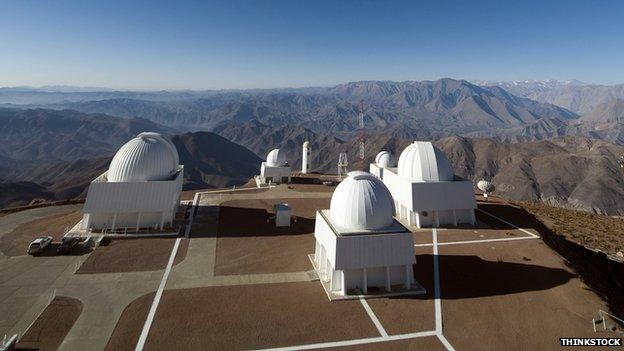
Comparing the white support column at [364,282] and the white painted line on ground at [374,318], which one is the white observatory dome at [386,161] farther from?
the white painted line on ground at [374,318]

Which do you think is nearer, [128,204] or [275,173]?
[128,204]

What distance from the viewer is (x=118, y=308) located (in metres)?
23.7

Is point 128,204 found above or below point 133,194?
below

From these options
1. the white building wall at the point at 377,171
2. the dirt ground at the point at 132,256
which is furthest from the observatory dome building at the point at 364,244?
the white building wall at the point at 377,171

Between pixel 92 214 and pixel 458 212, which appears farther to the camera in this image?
pixel 458 212

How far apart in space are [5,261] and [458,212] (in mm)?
43453

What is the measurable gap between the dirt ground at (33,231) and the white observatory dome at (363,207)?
28.3m

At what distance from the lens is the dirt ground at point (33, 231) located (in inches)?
1340

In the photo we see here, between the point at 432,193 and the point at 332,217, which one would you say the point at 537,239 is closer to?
the point at 432,193

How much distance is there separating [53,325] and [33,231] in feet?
74.2

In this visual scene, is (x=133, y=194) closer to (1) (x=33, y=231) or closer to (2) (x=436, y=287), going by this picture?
(1) (x=33, y=231)

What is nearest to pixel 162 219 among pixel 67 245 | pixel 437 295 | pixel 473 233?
pixel 67 245

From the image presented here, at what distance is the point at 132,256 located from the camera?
105 ft

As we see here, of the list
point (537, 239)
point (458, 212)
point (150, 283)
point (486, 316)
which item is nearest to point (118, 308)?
point (150, 283)
